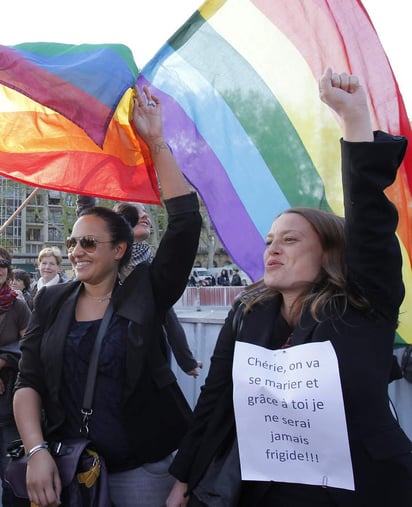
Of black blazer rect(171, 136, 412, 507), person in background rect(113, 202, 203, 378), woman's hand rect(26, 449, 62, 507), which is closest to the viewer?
black blazer rect(171, 136, 412, 507)

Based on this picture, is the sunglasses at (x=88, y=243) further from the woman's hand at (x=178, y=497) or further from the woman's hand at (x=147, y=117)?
the woman's hand at (x=178, y=497)

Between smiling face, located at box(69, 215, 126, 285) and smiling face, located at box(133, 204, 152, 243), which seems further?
smiling face, located at box(133, 204, 152, 243)

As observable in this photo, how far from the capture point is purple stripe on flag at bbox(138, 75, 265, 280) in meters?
2.93

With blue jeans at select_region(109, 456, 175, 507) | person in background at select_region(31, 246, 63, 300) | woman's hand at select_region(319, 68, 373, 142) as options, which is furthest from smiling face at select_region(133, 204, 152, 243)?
person in background at select_region(31, 246, 63, 300)

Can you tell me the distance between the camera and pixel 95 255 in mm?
2242

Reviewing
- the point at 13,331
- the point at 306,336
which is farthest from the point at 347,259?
the point at 13,331

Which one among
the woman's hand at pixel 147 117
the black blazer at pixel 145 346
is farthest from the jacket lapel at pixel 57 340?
the woman's hand at pixel 147 117

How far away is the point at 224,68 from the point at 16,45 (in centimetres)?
110

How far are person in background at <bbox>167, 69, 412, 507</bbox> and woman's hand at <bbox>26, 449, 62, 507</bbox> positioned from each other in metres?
0.41

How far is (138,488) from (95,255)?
93cm

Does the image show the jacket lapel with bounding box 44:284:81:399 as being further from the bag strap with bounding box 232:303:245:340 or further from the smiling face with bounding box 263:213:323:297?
the smiling face with bounding box 263:213:323:297

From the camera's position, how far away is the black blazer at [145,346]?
2.06 metres

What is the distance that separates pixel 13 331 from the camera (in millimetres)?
3707

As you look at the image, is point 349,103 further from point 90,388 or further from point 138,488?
point 138,488
